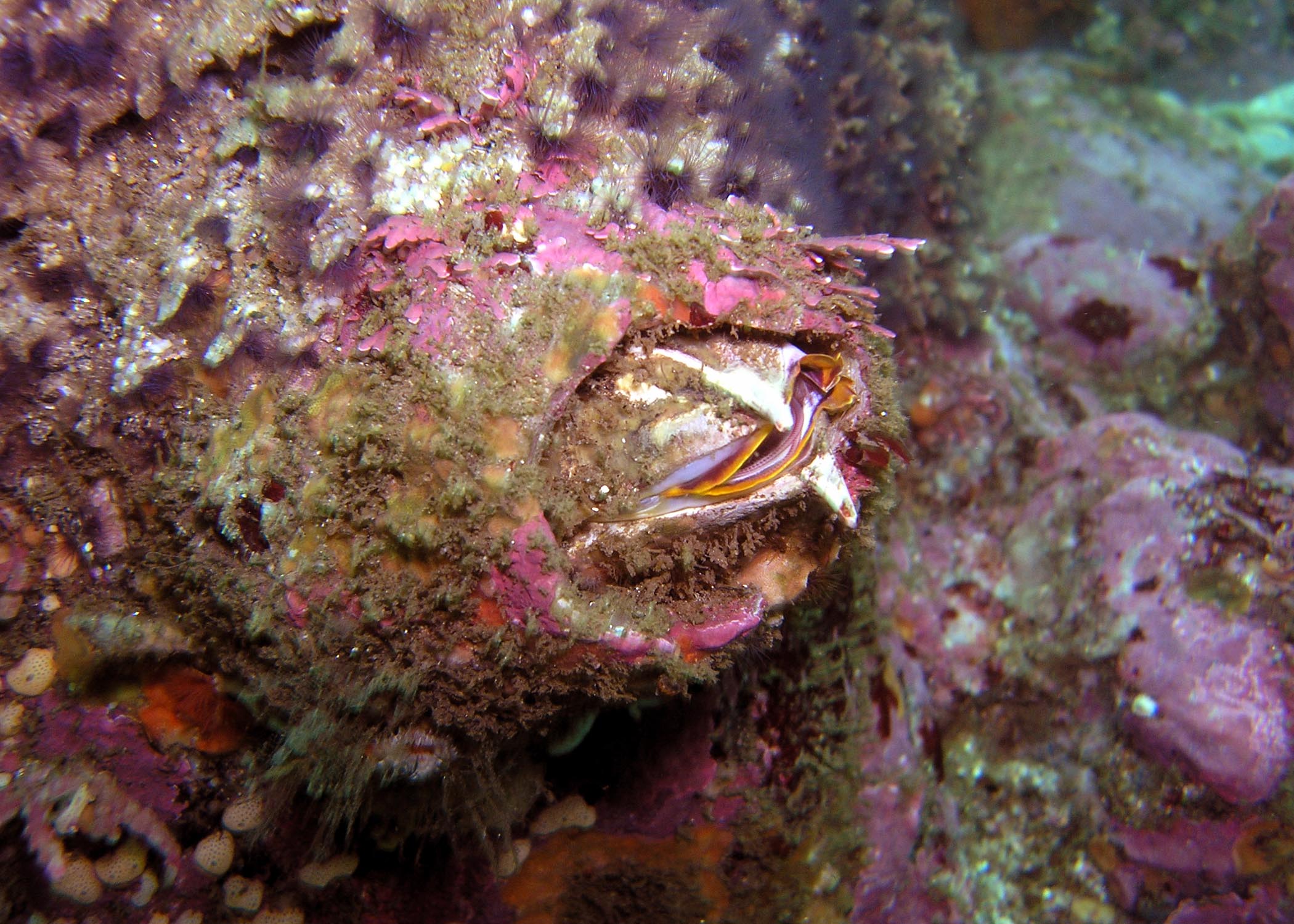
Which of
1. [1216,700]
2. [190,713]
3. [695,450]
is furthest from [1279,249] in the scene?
[190,713]

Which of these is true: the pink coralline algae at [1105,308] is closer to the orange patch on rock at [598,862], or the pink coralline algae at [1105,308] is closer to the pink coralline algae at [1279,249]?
the pink coralline algae at [1279,249]

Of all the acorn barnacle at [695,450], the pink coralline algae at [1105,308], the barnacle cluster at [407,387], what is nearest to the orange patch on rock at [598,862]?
the barnacle cluster at [407,387]

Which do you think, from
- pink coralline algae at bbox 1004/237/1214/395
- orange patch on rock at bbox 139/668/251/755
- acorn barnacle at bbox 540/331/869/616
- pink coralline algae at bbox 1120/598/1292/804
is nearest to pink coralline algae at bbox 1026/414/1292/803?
pink coralline algae at bbox 1120/598/1292/804

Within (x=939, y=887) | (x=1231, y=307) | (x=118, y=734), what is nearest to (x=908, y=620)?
(x=939, y=887)

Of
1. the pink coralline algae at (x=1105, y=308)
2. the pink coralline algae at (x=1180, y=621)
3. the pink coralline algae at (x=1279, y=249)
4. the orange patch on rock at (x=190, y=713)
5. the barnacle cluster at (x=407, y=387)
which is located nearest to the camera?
the barnacle cluster at (x=407, y=387)

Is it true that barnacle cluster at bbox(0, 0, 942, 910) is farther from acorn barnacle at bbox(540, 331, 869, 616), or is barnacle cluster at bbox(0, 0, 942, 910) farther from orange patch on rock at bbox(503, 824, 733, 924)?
orange patch on rock at bbox(503, 824, 733, 924)

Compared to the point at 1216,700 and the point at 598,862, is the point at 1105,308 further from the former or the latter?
the point at 598,862

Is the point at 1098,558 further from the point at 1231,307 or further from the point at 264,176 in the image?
the point at 264,176
